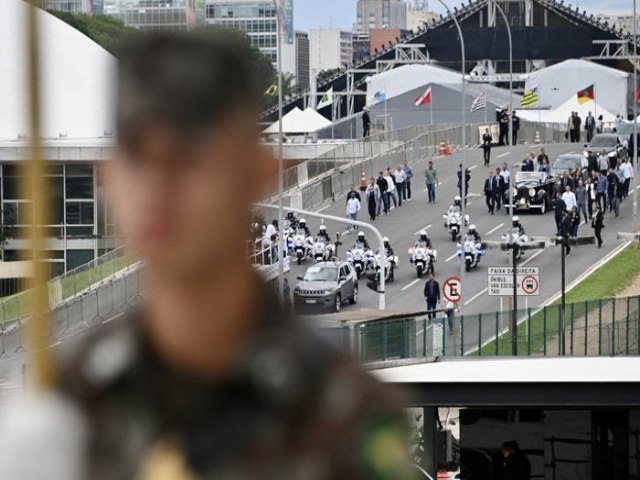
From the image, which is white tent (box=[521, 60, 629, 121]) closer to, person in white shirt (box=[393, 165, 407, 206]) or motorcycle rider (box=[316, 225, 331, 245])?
person in white shirt (box=[393, 165, 407, 206])

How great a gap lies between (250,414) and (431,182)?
71.7m

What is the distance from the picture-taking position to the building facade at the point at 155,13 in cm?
171

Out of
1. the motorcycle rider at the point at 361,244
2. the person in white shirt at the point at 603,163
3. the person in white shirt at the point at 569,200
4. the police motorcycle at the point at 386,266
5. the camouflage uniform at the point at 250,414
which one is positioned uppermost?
the camouflage uniform at the point at 250,414

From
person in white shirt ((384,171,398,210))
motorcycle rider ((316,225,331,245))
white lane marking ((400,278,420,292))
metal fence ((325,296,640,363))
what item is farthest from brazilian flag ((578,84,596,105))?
metal fence ((325,296,640,363))

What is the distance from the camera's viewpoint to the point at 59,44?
6.21 ft

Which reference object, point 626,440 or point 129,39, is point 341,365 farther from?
point 626,440

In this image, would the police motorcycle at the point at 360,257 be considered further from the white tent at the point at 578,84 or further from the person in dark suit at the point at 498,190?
the white tent at the point at 578,84

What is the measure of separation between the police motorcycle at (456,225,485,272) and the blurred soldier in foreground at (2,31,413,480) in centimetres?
5656

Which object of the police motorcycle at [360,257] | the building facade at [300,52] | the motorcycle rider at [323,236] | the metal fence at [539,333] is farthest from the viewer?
the motorcycle rider at [323,236]

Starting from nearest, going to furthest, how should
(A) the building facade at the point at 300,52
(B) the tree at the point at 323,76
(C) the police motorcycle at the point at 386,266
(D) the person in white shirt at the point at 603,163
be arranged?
(A) the building facade at the point at 300,52 < (C) the police motorcycle at the point at 386,266 < (D) the person in white shirt at the point at 603,163 < (B) the tree at the point at 323,76

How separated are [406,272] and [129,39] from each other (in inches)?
2330

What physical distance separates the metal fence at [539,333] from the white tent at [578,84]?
91380 mm

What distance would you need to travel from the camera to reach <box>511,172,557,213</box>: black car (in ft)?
224

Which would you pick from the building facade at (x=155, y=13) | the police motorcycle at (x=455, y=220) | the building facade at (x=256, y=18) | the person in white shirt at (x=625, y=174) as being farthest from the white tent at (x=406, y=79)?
the building facade at (x=155, y=13)
